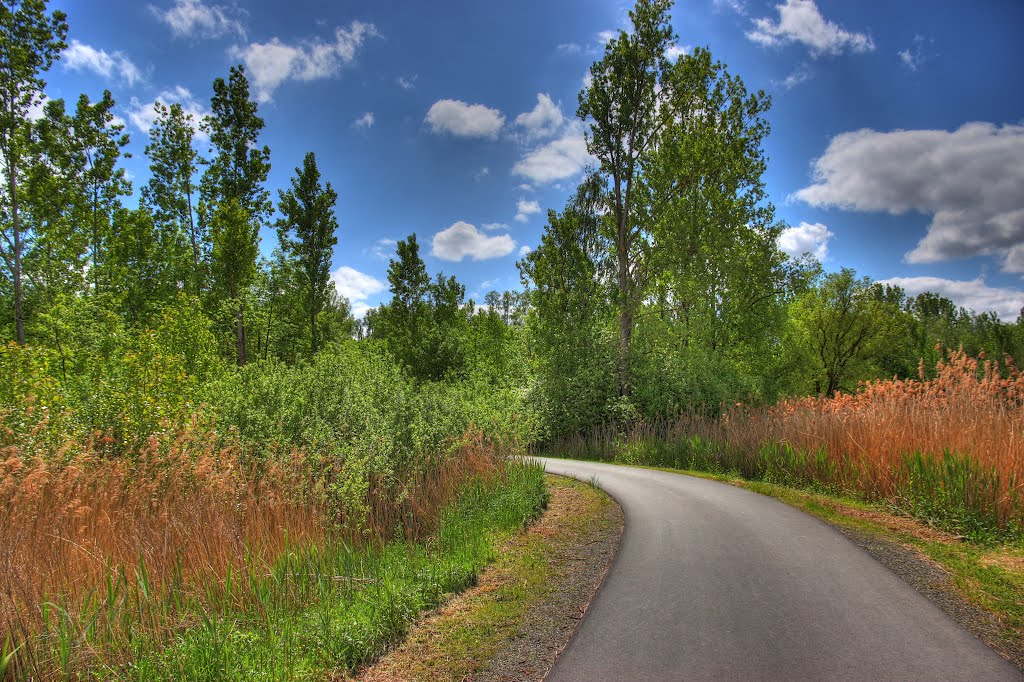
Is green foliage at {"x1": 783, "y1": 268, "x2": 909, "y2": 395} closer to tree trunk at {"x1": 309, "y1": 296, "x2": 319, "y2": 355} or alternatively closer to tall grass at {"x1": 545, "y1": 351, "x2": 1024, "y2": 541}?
tall grass at {"x1": 545, "y1": 351, "x2": 1024, "y2": 541}

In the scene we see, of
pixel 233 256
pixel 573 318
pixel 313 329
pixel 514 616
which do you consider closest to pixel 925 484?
pixel 514 616

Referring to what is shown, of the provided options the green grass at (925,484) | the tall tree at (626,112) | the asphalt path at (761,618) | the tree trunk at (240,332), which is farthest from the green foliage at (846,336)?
the tree trunk at (240,332)

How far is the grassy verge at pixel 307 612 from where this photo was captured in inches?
149

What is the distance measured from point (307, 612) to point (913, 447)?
970cm

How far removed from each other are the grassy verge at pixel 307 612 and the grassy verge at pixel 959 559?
490 centimetres

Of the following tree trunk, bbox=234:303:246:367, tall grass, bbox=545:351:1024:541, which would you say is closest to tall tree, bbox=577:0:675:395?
tall grass, bbox=545:351:1024:541

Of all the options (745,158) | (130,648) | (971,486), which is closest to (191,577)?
(130,648)

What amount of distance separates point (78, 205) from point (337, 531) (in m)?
29.2

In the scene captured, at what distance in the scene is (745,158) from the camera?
26.5 m

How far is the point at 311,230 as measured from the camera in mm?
30375

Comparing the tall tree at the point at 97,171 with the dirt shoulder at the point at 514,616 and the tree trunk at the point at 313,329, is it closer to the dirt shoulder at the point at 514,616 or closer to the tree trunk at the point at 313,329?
the tree trunk at the point at 313,329

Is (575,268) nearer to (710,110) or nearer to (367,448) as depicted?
(710,110)

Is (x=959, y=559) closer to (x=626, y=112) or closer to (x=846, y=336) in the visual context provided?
(x=626, y=112)

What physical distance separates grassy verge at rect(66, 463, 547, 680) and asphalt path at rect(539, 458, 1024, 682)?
172 centimetres
